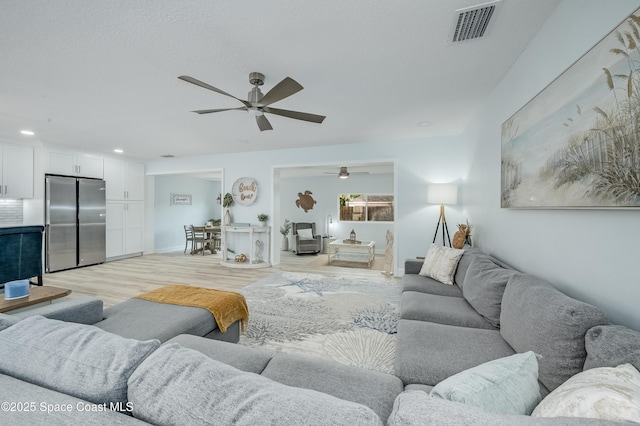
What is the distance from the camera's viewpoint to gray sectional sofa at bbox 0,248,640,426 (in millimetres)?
582

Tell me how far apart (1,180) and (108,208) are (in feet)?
5.50

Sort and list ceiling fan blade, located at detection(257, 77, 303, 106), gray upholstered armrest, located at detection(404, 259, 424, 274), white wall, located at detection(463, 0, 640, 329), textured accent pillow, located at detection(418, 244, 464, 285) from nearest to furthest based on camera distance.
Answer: white wall, located at detection(463, 0, 640, 329) < ceiling fan blade, located at detection(257, 77, 303, 106) < textured accent pillow, located at detection(418, 244, 464, 285) < gray upholstered armrest, located at detection(404, 259, 424, 274)

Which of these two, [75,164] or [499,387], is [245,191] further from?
[499,387]

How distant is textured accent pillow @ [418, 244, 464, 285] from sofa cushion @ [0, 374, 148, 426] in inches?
111

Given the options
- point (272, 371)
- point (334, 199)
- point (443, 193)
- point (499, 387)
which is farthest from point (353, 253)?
point (499, 387)

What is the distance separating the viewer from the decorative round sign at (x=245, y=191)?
19.7ft

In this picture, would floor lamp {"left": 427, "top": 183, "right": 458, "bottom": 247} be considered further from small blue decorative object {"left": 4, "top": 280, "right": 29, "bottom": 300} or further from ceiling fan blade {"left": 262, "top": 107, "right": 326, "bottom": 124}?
small blue decorative object {"left": 4, "top": 280, "right": 29, "bottom": 300}

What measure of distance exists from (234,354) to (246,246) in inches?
193

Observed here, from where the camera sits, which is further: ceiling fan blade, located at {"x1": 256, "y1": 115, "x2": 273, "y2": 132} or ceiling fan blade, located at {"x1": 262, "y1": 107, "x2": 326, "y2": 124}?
ceiling fan blade, located at {"x1": 256, "y1": 115, "x2": 273, "y2": 132}

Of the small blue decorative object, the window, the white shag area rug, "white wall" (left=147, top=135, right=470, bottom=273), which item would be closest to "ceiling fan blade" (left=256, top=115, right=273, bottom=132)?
the white shag area rug

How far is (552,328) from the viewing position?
118 centimetres

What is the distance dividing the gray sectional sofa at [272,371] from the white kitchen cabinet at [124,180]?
544 cm

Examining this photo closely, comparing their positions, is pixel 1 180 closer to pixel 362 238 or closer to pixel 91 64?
pixel 91 64

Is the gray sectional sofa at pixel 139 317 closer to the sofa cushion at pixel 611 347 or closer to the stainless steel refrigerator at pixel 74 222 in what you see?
the sofa cushion at pixel 611 347
